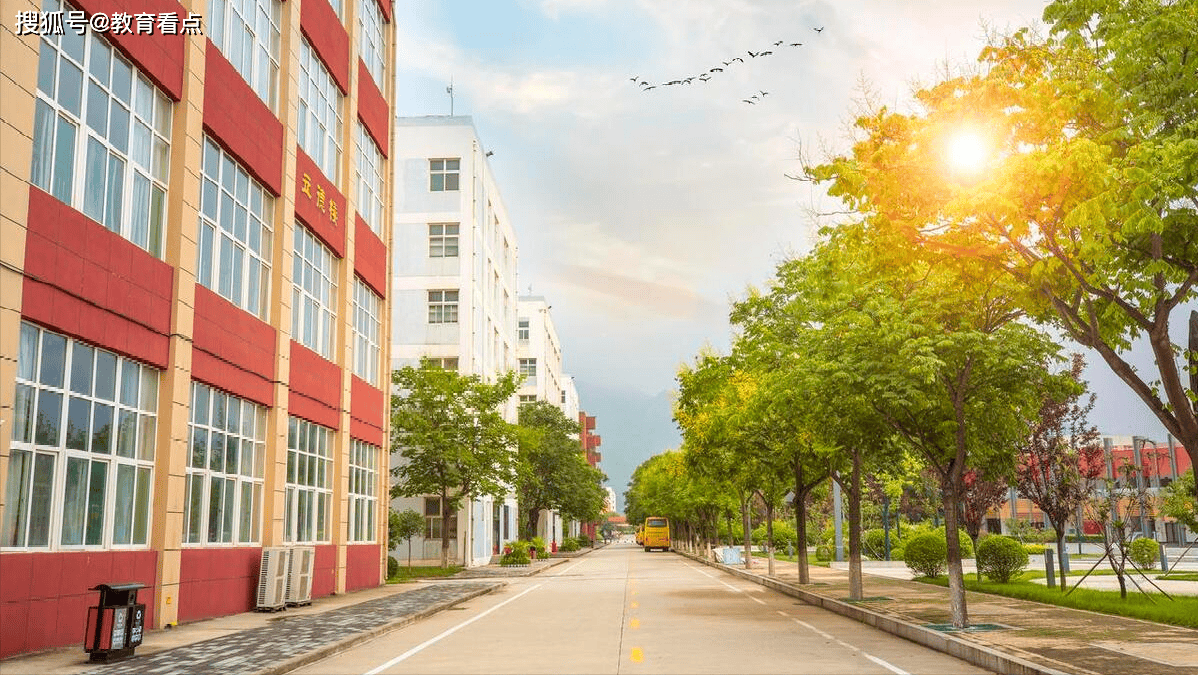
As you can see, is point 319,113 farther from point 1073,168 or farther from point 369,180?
point 1073,168

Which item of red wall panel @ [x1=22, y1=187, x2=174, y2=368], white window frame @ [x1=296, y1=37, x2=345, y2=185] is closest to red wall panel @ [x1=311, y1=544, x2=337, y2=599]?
white window frame @ [x1=296, y1=37, x2=345, y2=185]

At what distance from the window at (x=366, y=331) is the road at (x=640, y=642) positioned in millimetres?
9661

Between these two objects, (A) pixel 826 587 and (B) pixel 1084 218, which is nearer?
(B) pixel 1084 218

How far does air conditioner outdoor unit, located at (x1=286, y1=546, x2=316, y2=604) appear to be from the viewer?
77.1ft

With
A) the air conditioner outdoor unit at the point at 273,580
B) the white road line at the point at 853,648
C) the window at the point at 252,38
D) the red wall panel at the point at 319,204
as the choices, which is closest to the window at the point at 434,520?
the red wall panel at the point at 319,204

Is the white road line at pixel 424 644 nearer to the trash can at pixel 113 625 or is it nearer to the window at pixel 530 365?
the trash can at pixel 113 625

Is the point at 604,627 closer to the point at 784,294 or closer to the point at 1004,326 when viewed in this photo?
the point at 1004,326

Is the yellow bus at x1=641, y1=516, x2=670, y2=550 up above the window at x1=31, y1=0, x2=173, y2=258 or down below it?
below

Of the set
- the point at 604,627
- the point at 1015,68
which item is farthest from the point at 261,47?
the point at 1015,68

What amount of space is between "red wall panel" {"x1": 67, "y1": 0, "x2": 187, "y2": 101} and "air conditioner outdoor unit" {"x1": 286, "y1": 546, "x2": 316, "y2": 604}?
10324 mm

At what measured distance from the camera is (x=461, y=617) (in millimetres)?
22156

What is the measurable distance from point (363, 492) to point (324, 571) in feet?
17.1

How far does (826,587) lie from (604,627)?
11952 mm

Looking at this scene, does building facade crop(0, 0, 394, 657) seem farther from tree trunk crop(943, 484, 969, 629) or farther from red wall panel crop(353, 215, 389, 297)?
tree trunk crop(943, 484, 969, 629)
